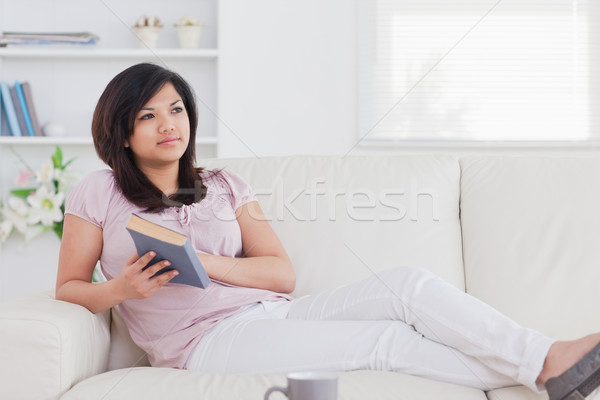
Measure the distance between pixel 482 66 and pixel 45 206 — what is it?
7.06ft

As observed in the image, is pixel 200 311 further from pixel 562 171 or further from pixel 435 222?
pixel 562 171

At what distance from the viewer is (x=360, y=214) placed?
1804 mm

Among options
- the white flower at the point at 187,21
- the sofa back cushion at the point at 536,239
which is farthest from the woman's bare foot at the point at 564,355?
the white flower at the point at 187,21

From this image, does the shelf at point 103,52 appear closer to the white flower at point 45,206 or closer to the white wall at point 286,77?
the white wall at point 286,77

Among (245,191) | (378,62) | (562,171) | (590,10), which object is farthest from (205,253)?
(590,10)

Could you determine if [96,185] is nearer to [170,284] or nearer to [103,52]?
[170,284]

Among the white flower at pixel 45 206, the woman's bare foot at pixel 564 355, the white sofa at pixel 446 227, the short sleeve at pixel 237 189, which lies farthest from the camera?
the white flower at pixel 45 206

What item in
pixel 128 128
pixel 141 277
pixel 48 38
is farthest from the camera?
pixel 48 38

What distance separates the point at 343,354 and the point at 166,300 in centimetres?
45

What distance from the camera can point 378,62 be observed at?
10.3ft

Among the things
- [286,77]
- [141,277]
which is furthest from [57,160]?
[141,277]

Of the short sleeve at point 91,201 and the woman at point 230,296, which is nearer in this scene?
the woman at point 230,296

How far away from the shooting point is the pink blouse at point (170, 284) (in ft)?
4.90

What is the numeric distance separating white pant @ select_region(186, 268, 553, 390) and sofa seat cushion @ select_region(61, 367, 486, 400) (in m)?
0.04
